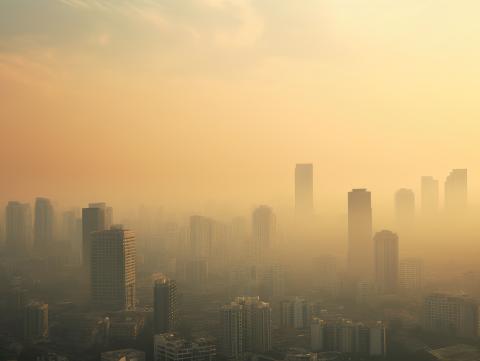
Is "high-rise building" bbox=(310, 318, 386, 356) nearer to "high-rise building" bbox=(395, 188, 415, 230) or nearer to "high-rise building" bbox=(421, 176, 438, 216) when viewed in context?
"high-rise building" bbox=(421, 176, 438, 216)

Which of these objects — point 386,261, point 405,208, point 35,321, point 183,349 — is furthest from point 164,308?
point 405,208

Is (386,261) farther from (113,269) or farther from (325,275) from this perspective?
(113,269)

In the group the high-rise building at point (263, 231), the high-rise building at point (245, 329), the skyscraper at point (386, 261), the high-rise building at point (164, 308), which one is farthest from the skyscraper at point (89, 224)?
the skyscraper at point (386, 261)

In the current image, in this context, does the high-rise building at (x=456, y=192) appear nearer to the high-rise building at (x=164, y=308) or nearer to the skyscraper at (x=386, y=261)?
the skyscraper at (x=386, y=261)

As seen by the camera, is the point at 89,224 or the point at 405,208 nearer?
the point at 89,224

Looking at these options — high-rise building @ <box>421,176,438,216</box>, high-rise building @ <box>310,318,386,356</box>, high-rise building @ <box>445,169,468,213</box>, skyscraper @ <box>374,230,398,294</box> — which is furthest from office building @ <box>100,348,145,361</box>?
high-rise building @ <box>421,176,438,216</box>

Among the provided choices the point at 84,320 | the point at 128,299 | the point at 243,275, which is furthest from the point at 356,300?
the point at 84,320
